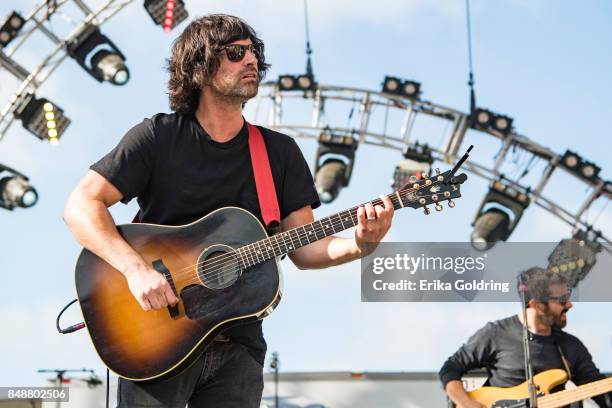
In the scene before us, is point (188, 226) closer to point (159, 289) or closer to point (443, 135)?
point (159, 289)

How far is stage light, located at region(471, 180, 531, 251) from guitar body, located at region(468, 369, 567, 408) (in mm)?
6744

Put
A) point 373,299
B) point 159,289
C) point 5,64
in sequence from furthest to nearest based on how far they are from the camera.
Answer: point 5,64 → point 373,299 → point 159,289

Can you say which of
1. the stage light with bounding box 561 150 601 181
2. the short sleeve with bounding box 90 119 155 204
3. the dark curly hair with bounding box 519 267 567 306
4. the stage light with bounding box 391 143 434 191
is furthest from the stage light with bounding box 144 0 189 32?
the short sleeve with bounding box 90 119 155 204

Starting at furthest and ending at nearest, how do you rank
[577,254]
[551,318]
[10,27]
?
[10,27]
[577,254]
[551,318]

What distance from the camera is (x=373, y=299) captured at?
9.95m

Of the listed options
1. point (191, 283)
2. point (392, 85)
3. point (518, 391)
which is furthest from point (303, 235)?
point (392, 85)

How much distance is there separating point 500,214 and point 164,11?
615 centimetres

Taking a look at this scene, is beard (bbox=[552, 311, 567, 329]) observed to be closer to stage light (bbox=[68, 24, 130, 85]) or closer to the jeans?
the jeans

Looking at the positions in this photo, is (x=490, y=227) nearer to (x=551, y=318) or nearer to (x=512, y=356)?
(x=551, y=318)

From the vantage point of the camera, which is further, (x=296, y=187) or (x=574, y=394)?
(x=574, y=394)

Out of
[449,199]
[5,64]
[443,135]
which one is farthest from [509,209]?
[449,199]

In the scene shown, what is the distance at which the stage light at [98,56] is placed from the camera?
45.1ft

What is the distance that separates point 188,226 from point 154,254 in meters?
0.18

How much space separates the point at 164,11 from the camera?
14.0m
